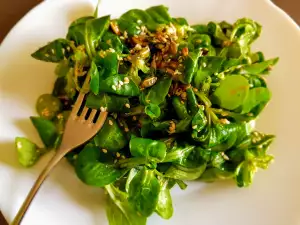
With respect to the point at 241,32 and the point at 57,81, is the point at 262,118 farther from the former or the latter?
the point at 57,81

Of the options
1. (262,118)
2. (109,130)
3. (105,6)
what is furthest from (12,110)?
(262,118)

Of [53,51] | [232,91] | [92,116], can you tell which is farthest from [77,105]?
[232,91]

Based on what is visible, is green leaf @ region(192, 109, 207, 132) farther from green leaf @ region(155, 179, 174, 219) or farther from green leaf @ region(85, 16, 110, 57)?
green leaf @ region(85, 16, 110, 57)

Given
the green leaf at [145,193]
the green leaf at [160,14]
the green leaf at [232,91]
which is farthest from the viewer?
the green leaf at [160,14]

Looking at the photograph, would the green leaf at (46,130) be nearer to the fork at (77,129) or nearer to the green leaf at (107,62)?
the fork at (77,129)

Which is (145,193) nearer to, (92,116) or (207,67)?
(92,116)

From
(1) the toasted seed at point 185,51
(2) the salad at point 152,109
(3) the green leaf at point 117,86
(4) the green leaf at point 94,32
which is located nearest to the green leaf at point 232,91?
(2) the salad at point 152,109
